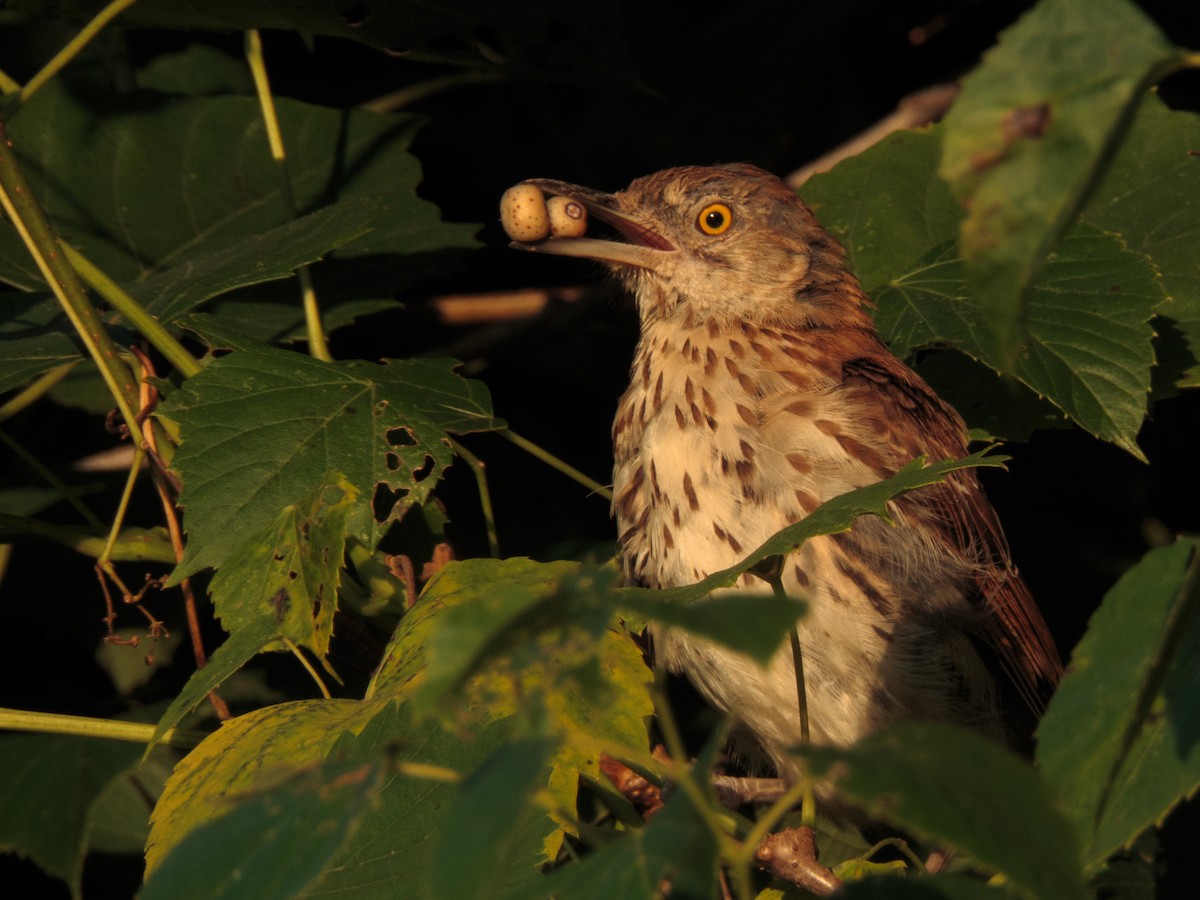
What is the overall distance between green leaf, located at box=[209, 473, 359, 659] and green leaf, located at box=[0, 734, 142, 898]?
45.4 inches

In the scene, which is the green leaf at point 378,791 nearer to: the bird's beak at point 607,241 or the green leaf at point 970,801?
the green leaf at point 970,801

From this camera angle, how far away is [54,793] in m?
3.33

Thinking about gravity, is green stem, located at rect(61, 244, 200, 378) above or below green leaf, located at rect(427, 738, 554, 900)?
above

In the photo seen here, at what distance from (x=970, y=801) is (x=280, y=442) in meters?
1.86

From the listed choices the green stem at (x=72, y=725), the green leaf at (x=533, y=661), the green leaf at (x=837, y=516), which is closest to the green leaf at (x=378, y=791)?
the green leaf at (x=533, y=661)

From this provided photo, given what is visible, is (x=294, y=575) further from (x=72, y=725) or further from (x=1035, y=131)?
(x=1035, y=131)

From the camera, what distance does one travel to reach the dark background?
155 inches

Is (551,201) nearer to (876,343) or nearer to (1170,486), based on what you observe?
(876,343)

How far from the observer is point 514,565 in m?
2.43

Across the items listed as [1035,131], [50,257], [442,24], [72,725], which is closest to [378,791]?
[72,725]

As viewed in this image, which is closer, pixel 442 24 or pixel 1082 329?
pixel 1082 329

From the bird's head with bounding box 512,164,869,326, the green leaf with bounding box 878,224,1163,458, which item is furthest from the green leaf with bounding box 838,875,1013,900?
the bird's head with bounding box 512,164,869,326

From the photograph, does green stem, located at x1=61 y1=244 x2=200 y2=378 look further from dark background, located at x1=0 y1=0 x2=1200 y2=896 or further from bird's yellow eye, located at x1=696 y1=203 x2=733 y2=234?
bird's yellow eye, located at x1=696 y1=203 x2=733 y2=234

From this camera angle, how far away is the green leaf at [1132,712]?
1.21m
